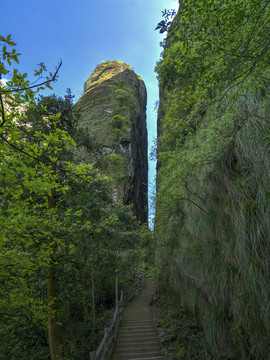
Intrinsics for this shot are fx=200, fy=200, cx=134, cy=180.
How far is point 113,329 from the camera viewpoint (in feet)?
23.9

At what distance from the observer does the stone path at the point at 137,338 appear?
Answer: 20.9 feet

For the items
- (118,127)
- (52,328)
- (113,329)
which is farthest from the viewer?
(118,127)

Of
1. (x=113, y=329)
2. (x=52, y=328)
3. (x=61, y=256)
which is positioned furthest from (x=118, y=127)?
(x=52, y=328)

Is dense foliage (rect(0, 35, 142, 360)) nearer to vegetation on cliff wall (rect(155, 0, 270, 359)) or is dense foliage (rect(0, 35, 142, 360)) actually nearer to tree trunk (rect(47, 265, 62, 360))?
tree trunk (rect(47, 265, 62, 360))

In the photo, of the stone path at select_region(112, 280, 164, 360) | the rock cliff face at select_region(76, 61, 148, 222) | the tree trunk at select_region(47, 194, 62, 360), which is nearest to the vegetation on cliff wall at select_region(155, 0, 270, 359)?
the stone path at select_region(112, 280, 164, 360)

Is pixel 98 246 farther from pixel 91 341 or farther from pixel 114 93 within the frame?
pixel 114 93

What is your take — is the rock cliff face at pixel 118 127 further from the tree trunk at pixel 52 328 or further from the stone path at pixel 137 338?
the tree trunk at pixel 52 328

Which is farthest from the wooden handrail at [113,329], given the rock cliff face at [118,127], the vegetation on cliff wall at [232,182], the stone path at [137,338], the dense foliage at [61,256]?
the rock cliff face at [118,127]

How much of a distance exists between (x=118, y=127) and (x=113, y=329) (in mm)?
24591

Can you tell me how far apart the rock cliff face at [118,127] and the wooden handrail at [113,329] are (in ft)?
22.3

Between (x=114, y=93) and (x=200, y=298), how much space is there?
33.5 metres

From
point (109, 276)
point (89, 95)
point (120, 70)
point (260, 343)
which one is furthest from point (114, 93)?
point (260, 343)

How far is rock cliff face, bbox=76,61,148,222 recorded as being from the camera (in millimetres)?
23266

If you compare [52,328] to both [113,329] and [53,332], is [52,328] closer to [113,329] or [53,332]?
[53,332]
